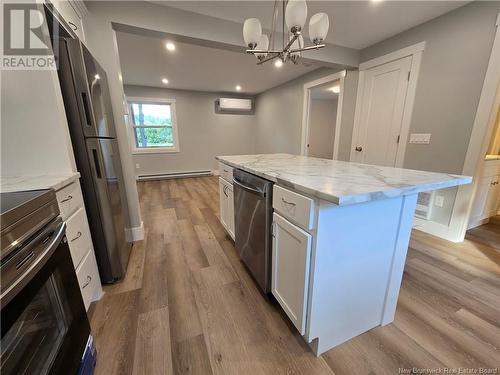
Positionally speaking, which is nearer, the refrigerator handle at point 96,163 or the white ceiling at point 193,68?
the refrigerator handle at point 96,163

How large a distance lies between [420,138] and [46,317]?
339 centimetres

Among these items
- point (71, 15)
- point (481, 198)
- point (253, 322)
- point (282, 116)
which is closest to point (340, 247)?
point (253, 322)

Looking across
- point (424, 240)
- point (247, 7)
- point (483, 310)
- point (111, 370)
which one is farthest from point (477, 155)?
point (111, 370)

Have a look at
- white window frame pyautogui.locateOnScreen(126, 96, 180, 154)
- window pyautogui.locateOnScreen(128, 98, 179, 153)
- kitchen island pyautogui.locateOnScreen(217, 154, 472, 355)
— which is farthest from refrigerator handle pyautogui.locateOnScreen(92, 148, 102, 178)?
window pyautogui.locateOnScreen(128, 98, 179, 153)

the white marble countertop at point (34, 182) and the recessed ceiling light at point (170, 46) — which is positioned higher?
the recessed ceiling light at point (170, 46)

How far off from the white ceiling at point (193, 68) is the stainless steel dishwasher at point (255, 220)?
2.30 metres

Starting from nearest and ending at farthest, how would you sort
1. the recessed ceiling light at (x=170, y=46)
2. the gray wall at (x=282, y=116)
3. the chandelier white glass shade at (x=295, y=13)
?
the chandelier white glass shade at (x=295, y=13) → the recessed ceiling light at (x=170, y=46) → the gray wall at (x=282, y=116)

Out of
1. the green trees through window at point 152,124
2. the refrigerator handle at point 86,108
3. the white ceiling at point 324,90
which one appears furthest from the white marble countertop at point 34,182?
the green trees through window at point 152,124

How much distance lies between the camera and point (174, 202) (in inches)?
145

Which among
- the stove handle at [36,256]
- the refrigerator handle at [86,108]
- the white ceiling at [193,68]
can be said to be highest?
the white ceiling at [193,68]

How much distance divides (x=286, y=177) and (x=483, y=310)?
162 centimetres

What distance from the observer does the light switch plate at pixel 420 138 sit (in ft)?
7.75

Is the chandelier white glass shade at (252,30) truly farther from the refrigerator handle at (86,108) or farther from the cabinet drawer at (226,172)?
the refrigerator handle at (86,108)

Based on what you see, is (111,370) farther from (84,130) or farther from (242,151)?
(242,151)
